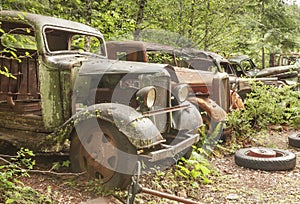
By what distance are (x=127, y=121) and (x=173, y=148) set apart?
0.66 metres

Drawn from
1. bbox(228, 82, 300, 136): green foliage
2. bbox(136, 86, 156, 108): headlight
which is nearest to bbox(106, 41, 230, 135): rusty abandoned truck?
bbox(228, 82, 300, 136): green foliage

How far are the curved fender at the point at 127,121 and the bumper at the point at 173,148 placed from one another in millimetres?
115

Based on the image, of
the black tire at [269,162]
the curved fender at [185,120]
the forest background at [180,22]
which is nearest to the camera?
the curved fender at [185,120]

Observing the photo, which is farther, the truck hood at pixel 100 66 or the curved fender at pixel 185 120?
the curved fender at pixel 185 120

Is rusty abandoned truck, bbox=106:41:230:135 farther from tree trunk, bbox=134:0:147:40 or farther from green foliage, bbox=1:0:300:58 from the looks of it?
tree trunk, bbox=134:0:147:40

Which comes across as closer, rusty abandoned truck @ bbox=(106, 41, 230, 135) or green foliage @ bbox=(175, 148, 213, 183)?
green foliage @ bbox=(175, 148, 213, 183)

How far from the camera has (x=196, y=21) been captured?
9.95 meters

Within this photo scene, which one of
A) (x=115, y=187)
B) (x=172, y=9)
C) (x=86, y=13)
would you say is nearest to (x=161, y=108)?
(x=115, y=187)

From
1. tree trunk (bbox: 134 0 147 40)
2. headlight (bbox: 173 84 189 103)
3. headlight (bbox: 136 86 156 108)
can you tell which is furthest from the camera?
tree trunk (bbox: 134 0 147 40)

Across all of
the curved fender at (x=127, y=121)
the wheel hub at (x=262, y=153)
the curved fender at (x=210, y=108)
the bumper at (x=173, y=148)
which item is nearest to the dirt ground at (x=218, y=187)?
the wheel hub at (x=262, y=153)

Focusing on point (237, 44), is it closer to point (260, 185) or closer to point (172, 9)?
point (172, 9)

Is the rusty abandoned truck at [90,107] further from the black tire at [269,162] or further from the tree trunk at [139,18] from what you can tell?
the tree trunk at [139,18]

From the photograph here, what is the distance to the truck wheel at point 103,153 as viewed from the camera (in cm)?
332

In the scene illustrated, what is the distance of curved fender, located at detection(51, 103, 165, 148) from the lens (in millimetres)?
3203
